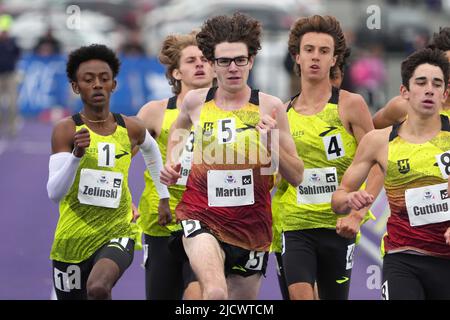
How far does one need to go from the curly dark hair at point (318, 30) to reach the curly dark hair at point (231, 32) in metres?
0.92

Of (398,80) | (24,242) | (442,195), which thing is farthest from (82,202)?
(398,80)

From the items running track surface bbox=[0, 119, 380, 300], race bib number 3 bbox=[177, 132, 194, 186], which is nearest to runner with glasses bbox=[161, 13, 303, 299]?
race bib number 3 bbox=[177, 132, 194, 186]

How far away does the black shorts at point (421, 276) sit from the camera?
8.81 meters

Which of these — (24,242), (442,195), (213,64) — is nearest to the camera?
(442,195)

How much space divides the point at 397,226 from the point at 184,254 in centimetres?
Answer: 160

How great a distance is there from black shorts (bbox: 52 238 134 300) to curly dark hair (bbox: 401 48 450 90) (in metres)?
2.34

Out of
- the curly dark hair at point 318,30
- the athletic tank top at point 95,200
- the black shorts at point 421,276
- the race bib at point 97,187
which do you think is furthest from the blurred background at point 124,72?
the black shorts at point 421,276

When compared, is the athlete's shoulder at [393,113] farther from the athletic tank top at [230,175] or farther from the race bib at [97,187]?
the race bib at [97,187]

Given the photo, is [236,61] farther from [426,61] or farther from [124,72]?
[124,72]

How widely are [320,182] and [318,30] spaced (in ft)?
3.89

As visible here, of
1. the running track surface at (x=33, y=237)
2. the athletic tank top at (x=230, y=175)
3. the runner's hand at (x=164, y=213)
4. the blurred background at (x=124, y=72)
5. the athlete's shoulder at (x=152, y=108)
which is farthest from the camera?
the blurred background at (x=124, y=72)

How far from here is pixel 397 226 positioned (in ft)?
29.6

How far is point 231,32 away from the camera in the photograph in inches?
369
